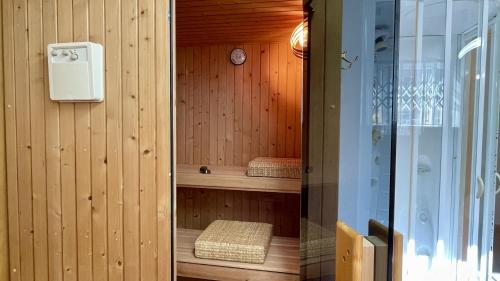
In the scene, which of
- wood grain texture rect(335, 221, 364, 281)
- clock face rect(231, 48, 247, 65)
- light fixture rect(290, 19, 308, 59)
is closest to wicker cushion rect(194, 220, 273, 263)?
wood grain texture rect(335, 221, 364, 281)

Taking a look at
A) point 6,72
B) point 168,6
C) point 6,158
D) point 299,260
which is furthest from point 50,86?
point 299,260

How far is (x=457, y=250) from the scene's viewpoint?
52.9 inches

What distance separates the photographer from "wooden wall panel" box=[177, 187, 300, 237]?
222 cm

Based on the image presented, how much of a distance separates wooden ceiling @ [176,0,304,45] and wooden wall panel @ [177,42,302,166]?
0.15 metres

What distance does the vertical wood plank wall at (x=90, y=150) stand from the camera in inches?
46.3

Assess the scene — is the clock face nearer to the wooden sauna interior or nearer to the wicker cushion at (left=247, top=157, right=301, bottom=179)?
the wooden sauna interior

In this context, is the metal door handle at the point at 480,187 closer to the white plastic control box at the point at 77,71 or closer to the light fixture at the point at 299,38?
the light fixture at the point at 299,38

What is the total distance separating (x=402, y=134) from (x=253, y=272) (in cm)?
99

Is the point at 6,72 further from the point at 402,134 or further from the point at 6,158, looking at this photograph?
the point at 402,134

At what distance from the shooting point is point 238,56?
7.32ft

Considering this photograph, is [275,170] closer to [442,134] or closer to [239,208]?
[239,208]

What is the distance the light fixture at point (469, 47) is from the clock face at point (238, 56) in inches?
54.3

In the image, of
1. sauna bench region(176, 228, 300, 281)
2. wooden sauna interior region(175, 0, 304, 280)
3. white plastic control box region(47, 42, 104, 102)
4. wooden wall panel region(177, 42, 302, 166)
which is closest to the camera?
white plastic control box region(47, 42, 104, 102)

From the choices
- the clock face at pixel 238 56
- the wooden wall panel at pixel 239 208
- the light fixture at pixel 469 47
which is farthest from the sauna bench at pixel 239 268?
the clock face at pixel 238 56
